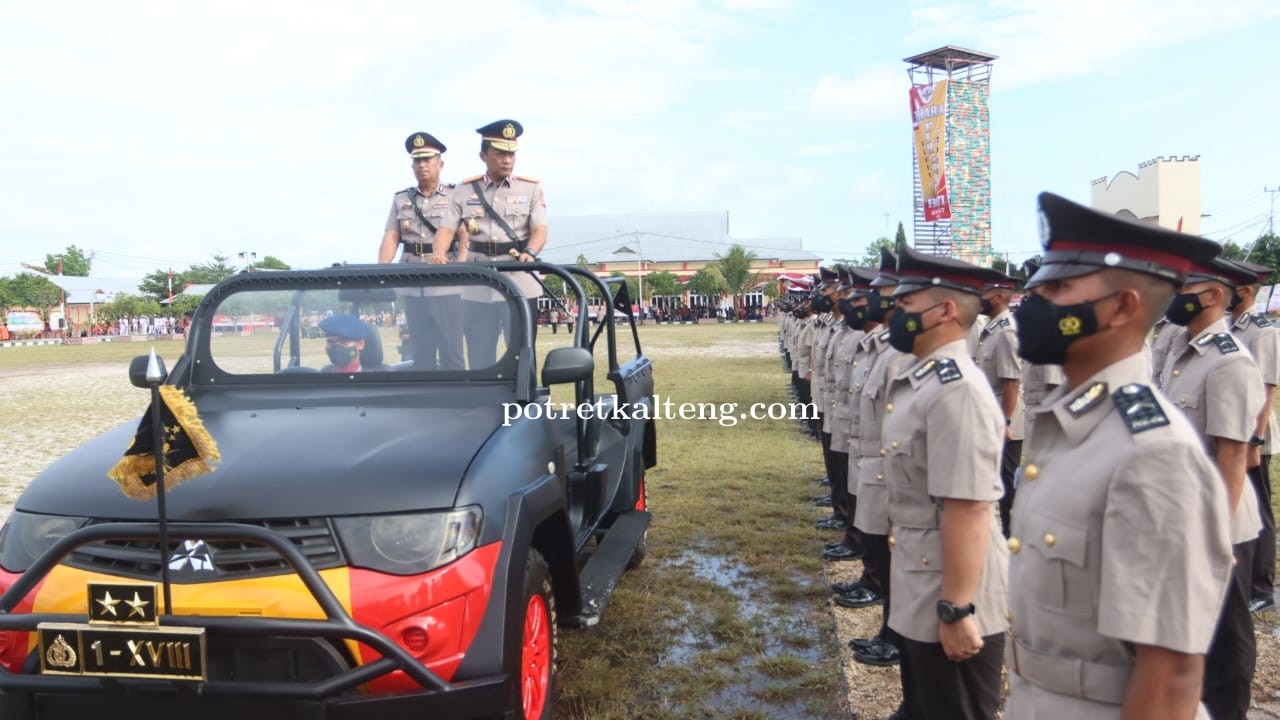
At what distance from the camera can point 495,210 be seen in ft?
20.2

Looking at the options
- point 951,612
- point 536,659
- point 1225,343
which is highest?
point 1225,343

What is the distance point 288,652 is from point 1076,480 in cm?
208

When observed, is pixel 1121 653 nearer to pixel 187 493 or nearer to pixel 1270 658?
pixel 187 493

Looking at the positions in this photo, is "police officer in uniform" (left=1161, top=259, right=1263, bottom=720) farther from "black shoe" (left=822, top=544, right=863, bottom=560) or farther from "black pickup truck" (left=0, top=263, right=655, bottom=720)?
"black pickup truck" (left=0, top=263, right=655, bottom=720)

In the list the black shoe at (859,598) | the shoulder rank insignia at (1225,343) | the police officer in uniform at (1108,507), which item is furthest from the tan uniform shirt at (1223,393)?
the police officer in uniform at (1108,507)

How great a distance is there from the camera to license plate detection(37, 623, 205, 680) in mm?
2508

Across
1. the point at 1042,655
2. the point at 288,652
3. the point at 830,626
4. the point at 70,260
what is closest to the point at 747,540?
the point at 830,626

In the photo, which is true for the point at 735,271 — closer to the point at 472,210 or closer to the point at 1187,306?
the point at 472,210

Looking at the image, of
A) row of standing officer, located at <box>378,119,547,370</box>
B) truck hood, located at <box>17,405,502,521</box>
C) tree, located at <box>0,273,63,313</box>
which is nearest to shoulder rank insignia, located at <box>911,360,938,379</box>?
truck hood, located at <box>17,405,502,521</box>

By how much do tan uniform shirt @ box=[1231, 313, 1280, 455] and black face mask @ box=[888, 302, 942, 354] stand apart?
3.17m

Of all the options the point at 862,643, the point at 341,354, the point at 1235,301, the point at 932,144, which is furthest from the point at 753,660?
the point at 932,144

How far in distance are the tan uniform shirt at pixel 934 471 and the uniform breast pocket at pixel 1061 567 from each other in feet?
2.34

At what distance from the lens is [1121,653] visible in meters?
1.72

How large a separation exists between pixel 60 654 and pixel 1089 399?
267 centimetres
